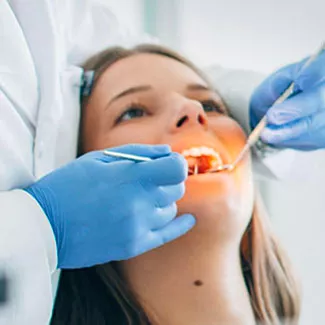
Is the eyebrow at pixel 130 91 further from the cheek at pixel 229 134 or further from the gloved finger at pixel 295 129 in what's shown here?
the gloved finger at pixel 295 129

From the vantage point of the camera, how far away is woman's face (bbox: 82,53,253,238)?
964 mm

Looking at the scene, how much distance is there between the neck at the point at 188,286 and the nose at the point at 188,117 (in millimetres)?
221

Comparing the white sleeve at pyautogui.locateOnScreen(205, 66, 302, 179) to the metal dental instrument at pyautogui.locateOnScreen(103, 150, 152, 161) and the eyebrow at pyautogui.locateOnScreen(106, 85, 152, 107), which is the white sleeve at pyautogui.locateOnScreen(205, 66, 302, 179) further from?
the metal dental instrument at pyautogui.locateOnScreen(103, 150, 152, 161)

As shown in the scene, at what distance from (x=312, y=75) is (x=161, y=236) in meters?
0.46

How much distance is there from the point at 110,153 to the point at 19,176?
0.16 m

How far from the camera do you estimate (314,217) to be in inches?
53.0

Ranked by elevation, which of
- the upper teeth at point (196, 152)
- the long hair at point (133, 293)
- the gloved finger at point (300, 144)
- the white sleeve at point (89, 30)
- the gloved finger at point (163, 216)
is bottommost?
the long hair at point (133, 293)

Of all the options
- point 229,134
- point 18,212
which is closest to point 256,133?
point 229,134

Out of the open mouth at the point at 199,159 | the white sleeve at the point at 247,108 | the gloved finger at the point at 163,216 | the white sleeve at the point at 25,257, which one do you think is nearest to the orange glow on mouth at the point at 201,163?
the open mouth at the point at 199,159

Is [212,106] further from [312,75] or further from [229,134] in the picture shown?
[312,75]

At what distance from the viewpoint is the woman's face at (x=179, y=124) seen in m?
0.96

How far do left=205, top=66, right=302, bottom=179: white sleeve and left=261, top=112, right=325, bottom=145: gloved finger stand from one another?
97 millimetres

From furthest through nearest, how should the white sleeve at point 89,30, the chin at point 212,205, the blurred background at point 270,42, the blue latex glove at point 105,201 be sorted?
the blurred background at point 270,42 < the white sleeve at point 89,30 < the chin at point 212,205 < the blue latex glove at point 105,201

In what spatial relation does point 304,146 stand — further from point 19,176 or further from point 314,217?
point 19,176
